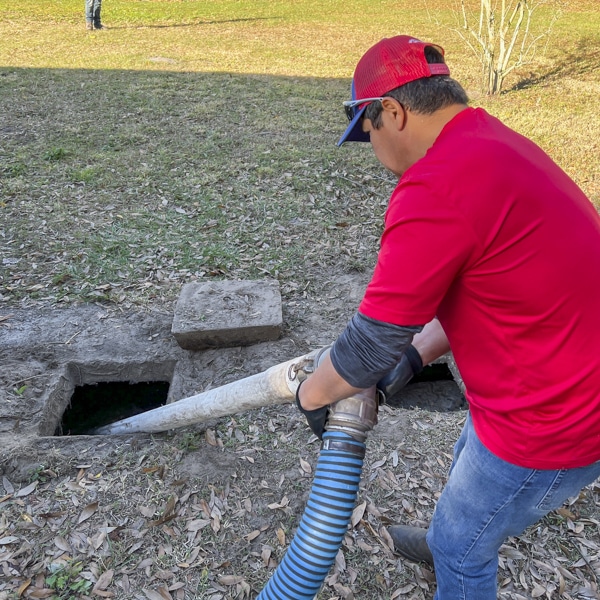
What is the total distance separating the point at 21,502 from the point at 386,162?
283cm

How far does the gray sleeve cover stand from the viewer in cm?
163

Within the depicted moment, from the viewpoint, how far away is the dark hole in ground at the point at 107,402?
14.8 ft

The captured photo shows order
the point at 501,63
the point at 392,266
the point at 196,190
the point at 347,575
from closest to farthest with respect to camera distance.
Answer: the point at 392,266 → the point at 347,575 → the point at 196,190 → the point at 501,63

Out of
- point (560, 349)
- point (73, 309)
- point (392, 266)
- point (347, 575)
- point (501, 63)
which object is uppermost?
point (392, 266)

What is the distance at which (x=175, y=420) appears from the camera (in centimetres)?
347

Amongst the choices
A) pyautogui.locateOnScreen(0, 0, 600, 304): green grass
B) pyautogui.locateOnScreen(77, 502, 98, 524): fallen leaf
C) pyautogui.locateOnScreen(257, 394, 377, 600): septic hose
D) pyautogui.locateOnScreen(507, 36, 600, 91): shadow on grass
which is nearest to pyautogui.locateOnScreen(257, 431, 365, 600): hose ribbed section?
pyautogui.locateOnScreen(257, 394, 377, 600): septic hose

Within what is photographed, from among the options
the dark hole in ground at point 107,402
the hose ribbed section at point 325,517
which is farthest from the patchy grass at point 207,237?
the hose ribbed section at point 325,517

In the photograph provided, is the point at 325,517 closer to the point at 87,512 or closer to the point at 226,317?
the point at 87,512

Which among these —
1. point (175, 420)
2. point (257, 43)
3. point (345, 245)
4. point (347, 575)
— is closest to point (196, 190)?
point (345, 245)

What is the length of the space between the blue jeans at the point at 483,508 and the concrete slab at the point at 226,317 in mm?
2500

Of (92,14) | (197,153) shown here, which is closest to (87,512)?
(197,153)

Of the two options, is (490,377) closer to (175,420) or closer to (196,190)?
(175,420)

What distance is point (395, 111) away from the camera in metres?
1.75

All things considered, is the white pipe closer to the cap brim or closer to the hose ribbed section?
the hose ribbed section
